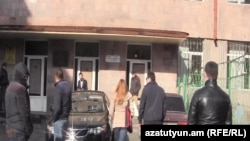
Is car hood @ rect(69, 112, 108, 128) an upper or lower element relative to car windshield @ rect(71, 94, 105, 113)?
lower

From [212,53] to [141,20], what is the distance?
3.74 meters

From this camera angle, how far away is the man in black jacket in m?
6.14

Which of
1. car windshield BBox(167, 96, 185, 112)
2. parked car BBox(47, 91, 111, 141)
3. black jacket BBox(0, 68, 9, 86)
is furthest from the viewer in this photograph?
black jacket BBox(0, 68, 9, 86)

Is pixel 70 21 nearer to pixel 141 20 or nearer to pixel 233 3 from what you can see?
pixel 141 20

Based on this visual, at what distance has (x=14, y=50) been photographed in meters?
22.8

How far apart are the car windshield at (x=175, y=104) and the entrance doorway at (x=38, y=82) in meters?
10.5

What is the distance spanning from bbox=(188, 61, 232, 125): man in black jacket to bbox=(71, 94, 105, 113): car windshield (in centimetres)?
652

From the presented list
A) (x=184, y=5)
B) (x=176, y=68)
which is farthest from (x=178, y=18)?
(x=176, y=68)

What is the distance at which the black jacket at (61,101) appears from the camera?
8.99m

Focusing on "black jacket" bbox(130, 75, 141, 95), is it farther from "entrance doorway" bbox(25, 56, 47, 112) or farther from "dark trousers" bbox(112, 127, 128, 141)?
"dark trousers" bbox(112, 127, 128, 141)

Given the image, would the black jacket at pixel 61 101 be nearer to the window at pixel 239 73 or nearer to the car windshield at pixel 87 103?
the car windshield at pixel 87 103

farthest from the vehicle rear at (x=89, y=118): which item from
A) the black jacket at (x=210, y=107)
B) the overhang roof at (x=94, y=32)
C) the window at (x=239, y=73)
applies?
the overhang roof at (x=94, y=32)

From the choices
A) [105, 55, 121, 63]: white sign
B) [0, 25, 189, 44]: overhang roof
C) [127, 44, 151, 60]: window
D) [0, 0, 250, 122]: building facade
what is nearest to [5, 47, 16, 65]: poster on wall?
[0, 0, 250, 122]: building facade

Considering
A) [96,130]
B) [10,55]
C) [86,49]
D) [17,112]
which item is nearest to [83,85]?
[86,49]
